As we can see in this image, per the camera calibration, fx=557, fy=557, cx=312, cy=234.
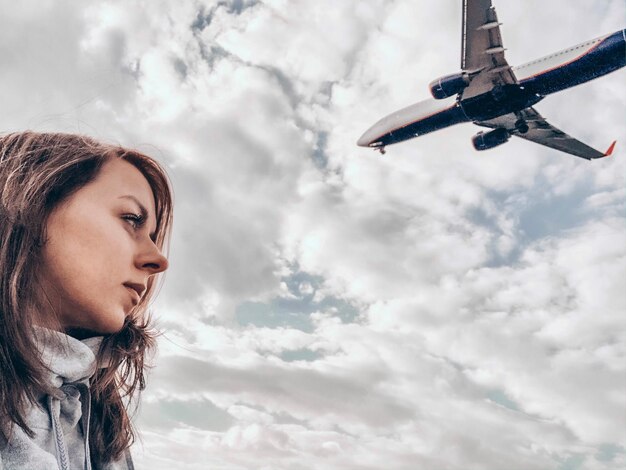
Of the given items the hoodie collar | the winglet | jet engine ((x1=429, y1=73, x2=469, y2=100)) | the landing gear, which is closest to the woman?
the hoodie collar

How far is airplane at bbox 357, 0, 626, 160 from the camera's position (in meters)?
29.5

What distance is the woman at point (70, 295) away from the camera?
2.58 m

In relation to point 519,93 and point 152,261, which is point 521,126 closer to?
point 519,93

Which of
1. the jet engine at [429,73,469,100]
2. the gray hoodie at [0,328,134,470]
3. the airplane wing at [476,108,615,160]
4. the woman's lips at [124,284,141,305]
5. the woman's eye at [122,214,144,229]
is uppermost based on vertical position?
the airplane wing at [476,108,615,160]

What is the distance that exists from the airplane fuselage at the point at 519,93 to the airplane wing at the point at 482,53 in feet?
1.62

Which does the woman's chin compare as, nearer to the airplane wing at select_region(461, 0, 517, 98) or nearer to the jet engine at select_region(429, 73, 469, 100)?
the jet engine at select_region(429, 73, 469, 100)

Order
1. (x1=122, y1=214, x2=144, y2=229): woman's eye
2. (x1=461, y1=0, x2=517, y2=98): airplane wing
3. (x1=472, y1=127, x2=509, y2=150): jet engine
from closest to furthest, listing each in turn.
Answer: (x1=122, y1=214, x2=144, y2=229): woman's eye → (x1=461, y1=0, x2=517, y2=98): airplane wing → (x1=472, y1=127, x2=509, y2=150): jet engine

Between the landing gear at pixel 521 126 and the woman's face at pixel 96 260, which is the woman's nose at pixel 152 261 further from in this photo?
the landing gear at pixel 521 126

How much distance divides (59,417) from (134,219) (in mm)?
1122

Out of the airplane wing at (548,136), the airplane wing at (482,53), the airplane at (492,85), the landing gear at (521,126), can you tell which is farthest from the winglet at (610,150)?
the airplane wing at (482,53)

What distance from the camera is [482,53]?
3148 cm

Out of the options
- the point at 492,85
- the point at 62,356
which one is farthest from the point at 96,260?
the point at 492,85

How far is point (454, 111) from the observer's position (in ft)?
109

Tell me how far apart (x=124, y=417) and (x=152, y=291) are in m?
0.79
